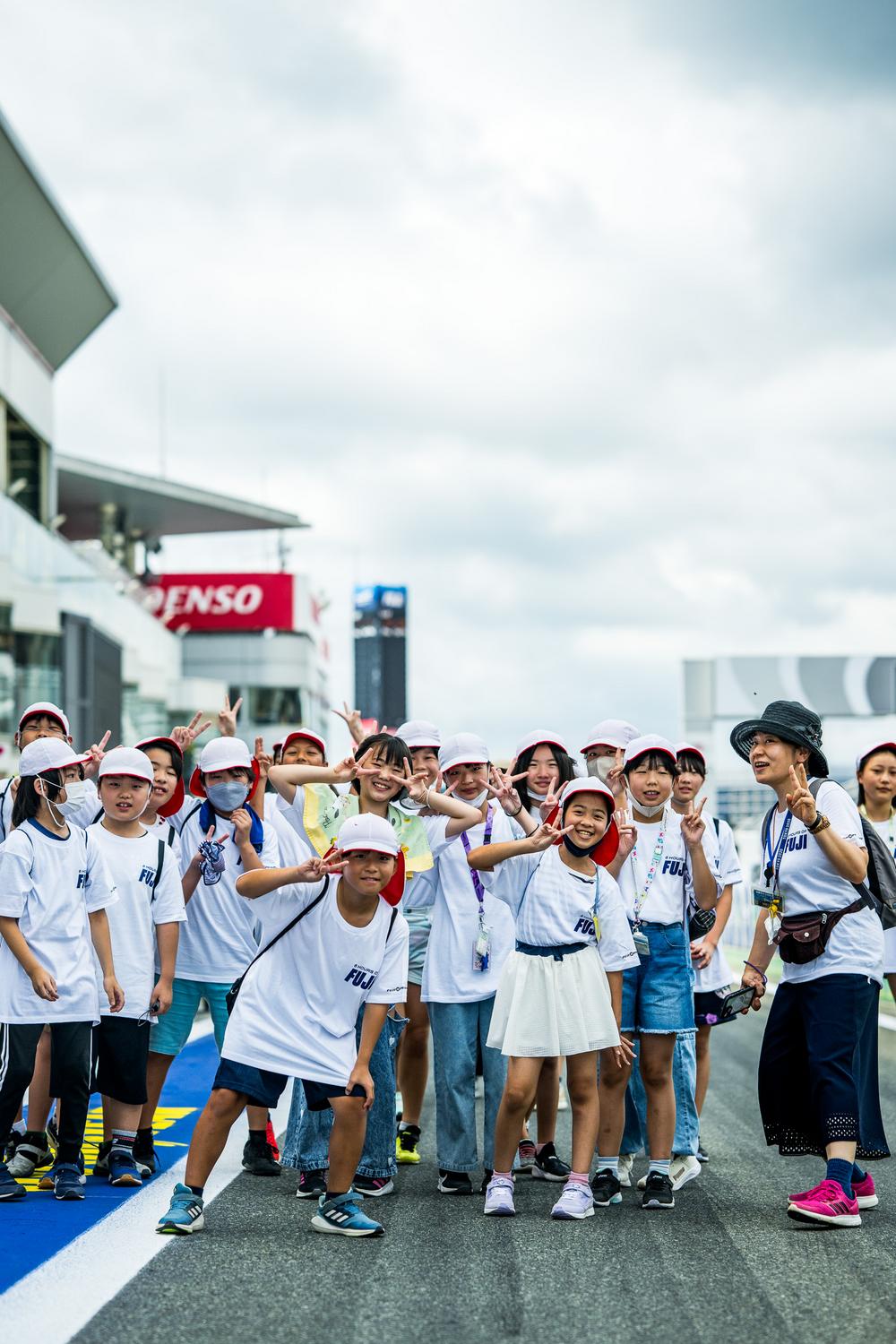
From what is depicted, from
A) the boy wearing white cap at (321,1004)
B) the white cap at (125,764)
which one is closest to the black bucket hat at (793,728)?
the boy wearing white cap at (321,1004)

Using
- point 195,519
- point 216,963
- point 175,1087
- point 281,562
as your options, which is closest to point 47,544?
point 175,1087

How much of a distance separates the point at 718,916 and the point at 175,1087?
154 inches

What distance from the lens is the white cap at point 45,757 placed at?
6391mm

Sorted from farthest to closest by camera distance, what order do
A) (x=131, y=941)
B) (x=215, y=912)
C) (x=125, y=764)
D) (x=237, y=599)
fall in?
(x=237, y=599) < (x=215, y=912) < (x=131, y=941) < (x=125, y=764)

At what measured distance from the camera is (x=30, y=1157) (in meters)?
6.75

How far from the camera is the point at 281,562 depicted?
87.2 meters

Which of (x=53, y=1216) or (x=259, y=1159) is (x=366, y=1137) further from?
(x=53, y=1216)

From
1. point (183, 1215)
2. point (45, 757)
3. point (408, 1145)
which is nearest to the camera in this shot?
point (183, 1215)

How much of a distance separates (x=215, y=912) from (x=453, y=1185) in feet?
5.40

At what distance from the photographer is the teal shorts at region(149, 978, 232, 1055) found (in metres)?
6.91

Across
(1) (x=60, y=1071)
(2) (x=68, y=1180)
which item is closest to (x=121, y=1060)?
(1) (x=60, y=1071)

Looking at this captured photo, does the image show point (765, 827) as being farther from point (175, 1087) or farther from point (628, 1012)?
point (175, 1087)

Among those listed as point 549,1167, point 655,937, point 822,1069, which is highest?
point 655,937

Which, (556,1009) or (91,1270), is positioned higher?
(556,1009)
